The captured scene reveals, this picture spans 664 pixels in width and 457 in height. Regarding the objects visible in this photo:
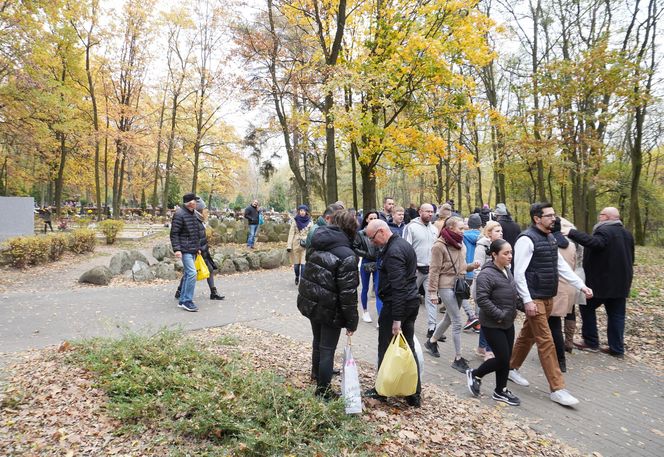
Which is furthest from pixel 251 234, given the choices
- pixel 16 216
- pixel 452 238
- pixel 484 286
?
pixel 484 286

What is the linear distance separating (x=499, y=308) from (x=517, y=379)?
1374 millimetres

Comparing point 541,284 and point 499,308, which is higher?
Answer: point 541,284

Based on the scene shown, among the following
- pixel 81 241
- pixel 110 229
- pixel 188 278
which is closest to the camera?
pixel 188 278

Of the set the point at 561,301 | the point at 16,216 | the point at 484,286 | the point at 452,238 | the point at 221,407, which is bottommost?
the point at 221,407

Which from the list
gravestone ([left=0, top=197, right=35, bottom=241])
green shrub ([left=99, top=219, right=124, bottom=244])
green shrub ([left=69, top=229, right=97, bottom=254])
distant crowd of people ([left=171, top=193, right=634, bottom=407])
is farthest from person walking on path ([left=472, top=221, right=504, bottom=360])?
green shrub ([left=99, top=219, right=124, bottom=244])

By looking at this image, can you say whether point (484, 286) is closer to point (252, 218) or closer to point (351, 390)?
point (351, 390)

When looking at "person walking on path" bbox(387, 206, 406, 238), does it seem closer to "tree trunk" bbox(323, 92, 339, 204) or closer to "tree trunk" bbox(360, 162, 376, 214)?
"tree trunk" bbox(323, 92, 339, 204)

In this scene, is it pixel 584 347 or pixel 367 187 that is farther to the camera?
pixel 367 187

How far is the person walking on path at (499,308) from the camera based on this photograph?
4.27 meters

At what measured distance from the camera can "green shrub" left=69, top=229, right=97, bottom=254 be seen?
523 inches

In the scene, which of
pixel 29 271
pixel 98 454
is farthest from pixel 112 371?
pixel 29 271

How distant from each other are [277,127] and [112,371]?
633 inches

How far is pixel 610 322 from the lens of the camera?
626 cm

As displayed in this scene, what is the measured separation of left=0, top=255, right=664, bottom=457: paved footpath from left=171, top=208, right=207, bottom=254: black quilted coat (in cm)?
119
